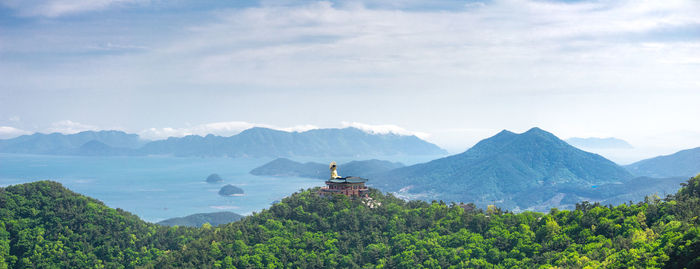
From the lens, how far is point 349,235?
73.1 metres

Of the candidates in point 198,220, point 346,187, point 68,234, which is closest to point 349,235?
point 346,187

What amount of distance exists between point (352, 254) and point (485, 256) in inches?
648

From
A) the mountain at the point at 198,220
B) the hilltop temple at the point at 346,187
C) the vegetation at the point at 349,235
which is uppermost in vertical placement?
the hilltop temple at the point at 346,187

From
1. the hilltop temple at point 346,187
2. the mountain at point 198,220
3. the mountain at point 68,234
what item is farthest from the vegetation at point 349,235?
the mountain at point 198,220

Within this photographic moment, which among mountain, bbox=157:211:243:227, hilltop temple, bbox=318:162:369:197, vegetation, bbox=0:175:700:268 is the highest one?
hilltop temple, bbox=318:162:369:197

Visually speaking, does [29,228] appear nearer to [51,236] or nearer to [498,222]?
[51,236]

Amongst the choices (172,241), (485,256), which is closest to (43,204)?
(172,241)

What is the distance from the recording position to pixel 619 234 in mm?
59562

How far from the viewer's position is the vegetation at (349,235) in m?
59.4

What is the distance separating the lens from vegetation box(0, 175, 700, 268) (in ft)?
195

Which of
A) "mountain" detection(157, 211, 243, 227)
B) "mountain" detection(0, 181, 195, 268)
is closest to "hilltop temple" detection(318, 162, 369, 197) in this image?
"mountain" detection(0, 181, 195, 268)

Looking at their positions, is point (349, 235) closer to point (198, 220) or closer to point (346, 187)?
point (346, 187)

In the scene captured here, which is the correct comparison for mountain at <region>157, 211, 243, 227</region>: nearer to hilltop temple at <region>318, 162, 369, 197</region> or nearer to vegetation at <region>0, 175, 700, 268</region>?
vegetation at <region>0, 175, 700, 268</region>

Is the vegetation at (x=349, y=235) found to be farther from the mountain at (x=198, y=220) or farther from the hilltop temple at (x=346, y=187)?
the mountain at (x=198, y=220)
